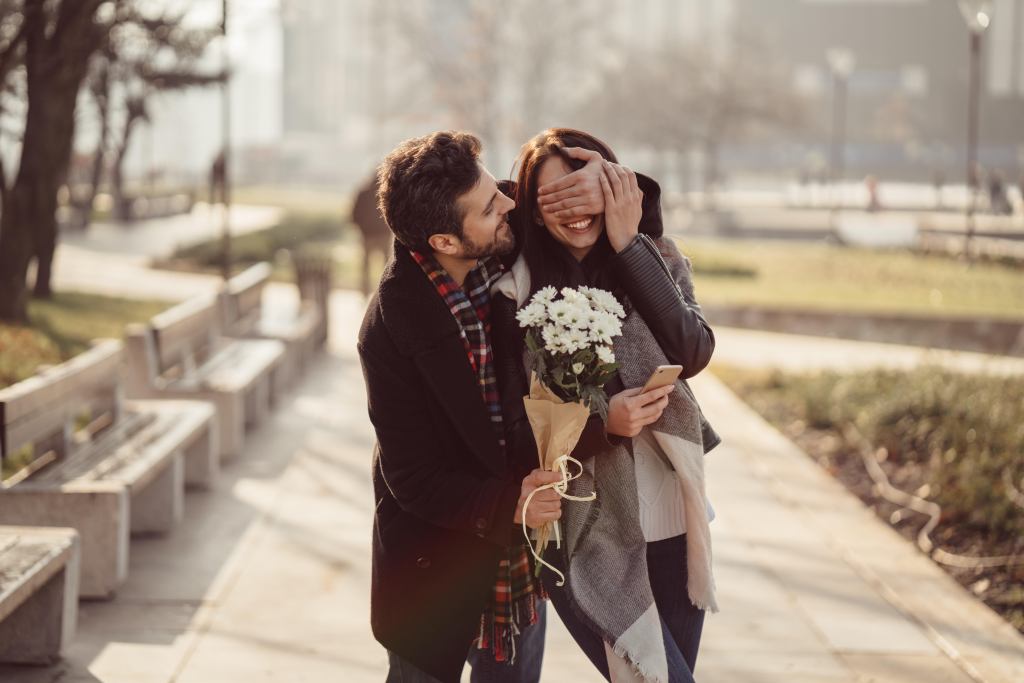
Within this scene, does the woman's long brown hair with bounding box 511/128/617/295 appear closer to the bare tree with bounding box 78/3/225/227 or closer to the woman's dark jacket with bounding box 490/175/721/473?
the woman's dark jacket with bounding box 490/175/721/473

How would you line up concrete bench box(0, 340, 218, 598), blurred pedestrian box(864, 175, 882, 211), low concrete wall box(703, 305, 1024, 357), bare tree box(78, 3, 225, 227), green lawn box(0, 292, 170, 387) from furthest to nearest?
blurred pedestrian box(864, 175, 882, 211), bare tree box(78, 3, 225, 227), low concrete wall box(703, 305, 1024, 357), green lawn box(0, 292, 170, 387), concrete bench box(0, 340, 218, 598)

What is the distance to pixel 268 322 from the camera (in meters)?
12.4

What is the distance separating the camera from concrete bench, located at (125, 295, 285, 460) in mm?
8062

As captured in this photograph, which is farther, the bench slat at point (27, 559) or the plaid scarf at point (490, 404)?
the bench slat at point (27, 559)

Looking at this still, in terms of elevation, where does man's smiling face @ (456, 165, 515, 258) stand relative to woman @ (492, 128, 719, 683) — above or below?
above

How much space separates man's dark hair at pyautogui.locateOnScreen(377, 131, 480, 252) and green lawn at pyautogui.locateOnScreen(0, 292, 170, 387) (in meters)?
6.57

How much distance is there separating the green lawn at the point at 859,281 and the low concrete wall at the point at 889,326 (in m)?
0.30

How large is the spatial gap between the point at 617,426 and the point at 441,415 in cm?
36

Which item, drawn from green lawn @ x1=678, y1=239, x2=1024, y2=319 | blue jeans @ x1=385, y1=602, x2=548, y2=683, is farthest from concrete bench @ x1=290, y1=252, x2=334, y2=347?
blue jeans @ x1=385, y1=602, x2=548, y2=683

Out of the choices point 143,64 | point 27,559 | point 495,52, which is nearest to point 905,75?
point 495,52

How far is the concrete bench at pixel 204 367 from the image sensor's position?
26.5 feet

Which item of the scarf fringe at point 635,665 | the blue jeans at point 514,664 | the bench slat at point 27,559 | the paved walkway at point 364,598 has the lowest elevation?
the paved walkway at point 364,598

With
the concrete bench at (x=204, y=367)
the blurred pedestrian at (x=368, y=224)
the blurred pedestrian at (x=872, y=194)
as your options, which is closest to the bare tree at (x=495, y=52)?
the blurred pedestrian at (x=872, y=194)

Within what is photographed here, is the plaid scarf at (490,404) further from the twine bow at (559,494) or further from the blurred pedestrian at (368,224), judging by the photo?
the blurred pedestrian at (368,224)
